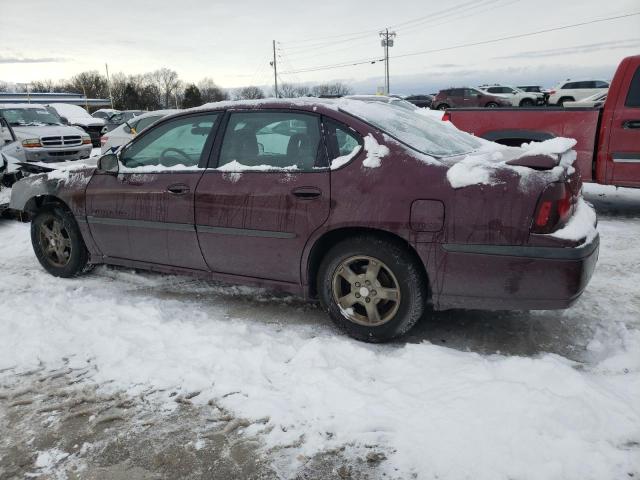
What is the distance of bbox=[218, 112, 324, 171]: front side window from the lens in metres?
3.65

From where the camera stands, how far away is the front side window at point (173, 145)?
4137mm

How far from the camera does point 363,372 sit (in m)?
3.08

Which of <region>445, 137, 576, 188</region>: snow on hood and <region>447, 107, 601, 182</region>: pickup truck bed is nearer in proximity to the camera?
<region>445, 137, 576, 188</region>: snow on hood

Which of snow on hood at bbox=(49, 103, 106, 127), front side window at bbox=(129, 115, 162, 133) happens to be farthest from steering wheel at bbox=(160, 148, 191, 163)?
snow on hood at bbox=(49, 103, 106, 127)

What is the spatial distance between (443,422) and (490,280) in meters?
0.99

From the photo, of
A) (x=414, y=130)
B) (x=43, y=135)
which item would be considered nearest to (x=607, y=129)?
(x=414, y=130)

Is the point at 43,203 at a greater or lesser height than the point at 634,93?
lesser

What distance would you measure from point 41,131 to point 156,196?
11.2m

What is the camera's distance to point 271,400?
9.25 feet

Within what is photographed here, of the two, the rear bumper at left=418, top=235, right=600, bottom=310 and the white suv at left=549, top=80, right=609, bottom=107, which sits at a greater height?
the white suv at left=549, top=80, right=609, bottom=107

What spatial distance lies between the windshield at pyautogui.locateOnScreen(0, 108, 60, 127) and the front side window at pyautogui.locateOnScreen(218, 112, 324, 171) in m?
12.7

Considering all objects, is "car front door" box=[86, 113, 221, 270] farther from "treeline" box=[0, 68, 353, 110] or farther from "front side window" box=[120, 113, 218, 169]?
"treeline" box=[0, 68, 353, 110]

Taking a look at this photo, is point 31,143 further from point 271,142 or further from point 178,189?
point 271,142

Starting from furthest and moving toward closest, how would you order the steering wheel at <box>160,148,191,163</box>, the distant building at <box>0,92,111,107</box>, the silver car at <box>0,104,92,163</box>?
the distant building at <box>0,92,111,107</box>, the silver car at <box>0,104,92,163</box>, the steering wheel at <box>160,148,191,163</box>
